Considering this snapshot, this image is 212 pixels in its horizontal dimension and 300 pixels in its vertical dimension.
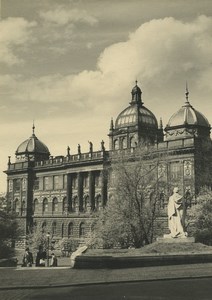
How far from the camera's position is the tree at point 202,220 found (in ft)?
185

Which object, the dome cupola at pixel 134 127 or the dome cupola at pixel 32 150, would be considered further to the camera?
the dome cupola at pixel 32 150

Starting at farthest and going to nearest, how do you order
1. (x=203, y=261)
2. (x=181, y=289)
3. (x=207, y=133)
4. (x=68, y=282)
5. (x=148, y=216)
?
1. (x=207, y=133)
2. (x=148, y=216)
3. (x=203, y=261)
4. (x=68, y=282)
5. (x=181, y=289)

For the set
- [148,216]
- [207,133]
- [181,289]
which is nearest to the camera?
[181,289]

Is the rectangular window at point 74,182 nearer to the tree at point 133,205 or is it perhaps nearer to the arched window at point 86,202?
the arched window at point 86,202

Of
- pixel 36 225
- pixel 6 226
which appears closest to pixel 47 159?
pixel 36 225

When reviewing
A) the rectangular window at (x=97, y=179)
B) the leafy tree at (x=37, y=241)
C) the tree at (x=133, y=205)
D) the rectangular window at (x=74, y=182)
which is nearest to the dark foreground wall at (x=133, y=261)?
the tree at (x=133, y=205)

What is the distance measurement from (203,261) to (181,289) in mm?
9787

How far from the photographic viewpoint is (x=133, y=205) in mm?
51406

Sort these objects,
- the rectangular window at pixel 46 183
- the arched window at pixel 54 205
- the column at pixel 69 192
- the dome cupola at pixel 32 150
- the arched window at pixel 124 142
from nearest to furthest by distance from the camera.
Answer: the arched window at pixel 124 142
the column at pixel 69 192
the arched window at pixel 54 205
the rectangular window at pixel 46 183
the dome cupola at pixel 32 150

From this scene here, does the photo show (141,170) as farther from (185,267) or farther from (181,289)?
(181,289)

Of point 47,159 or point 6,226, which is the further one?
point 47,159

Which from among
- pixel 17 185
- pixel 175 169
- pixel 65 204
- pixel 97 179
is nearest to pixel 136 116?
pixel 97 179

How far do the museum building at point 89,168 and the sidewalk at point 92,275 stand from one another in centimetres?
4223

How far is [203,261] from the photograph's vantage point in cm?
2908
